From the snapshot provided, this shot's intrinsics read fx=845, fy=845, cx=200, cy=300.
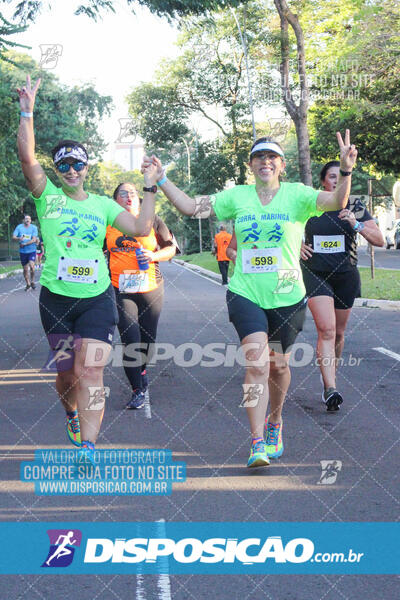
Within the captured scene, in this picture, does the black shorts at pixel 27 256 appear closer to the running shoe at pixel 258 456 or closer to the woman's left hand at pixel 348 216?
the woman's left hand at pixel 348 216

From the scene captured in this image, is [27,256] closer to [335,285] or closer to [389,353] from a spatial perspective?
[389,353]

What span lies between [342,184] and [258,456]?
1.75 m

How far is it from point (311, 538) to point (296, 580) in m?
0.45

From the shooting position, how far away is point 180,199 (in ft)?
16.9

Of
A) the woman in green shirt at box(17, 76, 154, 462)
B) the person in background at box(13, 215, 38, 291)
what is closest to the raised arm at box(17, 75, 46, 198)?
the woman in green shirt at box(17, 76, 154, 462)

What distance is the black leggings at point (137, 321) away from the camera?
736 centimetres

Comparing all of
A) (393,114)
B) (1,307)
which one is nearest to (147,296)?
(1,307)

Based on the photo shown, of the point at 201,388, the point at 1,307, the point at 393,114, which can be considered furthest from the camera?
the point at 393,114

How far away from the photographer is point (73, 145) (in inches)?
→ 214

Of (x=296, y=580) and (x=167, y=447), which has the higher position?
(x=296, y=580)

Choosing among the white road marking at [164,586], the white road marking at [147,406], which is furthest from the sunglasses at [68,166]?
the white road marking at [164,586]

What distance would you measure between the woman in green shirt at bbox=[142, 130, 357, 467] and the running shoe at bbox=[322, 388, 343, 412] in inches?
60.9

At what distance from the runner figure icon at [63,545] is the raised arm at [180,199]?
2.02 meters

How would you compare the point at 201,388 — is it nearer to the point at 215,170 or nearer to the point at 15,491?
the point at 15,491
